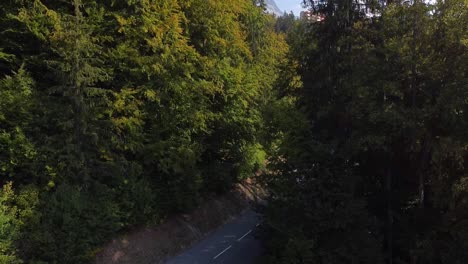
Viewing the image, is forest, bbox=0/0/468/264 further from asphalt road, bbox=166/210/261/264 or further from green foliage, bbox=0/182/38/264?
asphalt road, bbox=166/210/261/264

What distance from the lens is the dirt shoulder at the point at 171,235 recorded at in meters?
16.8

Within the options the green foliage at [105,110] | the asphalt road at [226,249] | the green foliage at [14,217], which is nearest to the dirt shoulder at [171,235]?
the asphalt road at [226,249]

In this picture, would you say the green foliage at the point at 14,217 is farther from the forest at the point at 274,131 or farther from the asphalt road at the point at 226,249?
the asphalt road at the point at 226,249

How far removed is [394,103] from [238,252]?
9838mm

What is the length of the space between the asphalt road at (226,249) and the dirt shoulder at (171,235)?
508mm

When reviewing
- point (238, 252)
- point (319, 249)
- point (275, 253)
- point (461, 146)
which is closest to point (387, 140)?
point (461, 146)

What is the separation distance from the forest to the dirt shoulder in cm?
72

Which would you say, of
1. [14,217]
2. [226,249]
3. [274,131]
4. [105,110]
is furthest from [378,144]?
[14,217]

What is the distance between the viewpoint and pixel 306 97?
18.6 metres

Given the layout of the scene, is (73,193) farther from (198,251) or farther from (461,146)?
(461,146)

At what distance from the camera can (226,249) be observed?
20141 mm

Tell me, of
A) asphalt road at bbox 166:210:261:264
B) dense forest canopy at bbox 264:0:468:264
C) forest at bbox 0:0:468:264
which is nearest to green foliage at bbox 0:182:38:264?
forest at bbox 0:0:468:264

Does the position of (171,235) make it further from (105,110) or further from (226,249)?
(105,110)

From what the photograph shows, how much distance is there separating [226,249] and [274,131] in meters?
6.17
